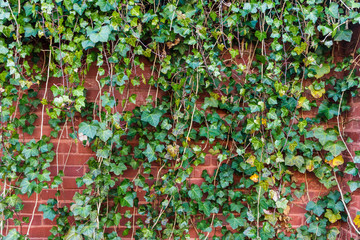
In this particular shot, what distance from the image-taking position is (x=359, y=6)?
4.83 ft

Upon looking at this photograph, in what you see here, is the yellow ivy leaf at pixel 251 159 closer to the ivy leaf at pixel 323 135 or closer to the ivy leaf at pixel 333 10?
the ivy leaf at pixel 323 135

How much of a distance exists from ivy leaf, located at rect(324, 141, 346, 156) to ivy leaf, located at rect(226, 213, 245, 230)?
0.65 meters

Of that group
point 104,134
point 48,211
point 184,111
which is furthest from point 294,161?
point 48,211

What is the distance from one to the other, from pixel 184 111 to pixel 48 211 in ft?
3.19

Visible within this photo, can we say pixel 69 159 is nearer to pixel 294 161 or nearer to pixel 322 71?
pixel 294 161

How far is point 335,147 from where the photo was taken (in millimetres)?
1599

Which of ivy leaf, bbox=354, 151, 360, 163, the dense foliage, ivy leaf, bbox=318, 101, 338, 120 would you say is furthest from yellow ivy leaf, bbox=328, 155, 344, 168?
ivy leaf, bbox=318, 101, 338, 120

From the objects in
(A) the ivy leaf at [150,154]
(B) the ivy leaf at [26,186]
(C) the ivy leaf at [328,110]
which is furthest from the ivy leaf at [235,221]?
(B) the ivy leaf at [26,186]

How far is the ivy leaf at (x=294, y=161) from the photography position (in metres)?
1.63

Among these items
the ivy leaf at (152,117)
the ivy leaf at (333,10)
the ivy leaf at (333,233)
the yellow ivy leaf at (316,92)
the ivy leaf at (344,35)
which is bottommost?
the ivy leaf at (333,233)

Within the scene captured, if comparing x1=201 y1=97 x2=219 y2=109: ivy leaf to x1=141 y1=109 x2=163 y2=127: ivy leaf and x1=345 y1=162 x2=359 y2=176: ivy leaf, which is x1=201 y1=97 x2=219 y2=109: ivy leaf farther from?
x1=345 y1=162 x2=359 y2=176: ivy leaf

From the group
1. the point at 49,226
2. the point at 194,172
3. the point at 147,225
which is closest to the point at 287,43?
the point at 194,172

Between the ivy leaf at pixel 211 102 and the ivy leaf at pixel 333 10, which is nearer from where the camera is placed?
the ivy leaf at pixel 333 10

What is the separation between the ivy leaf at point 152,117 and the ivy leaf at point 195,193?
43 centimetres
